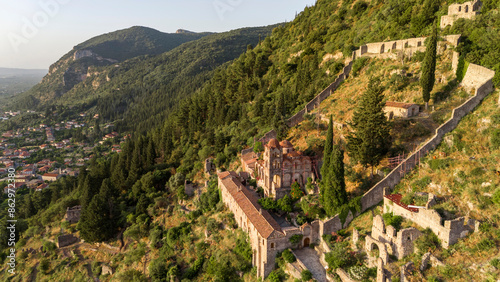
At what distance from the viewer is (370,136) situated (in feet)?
89.1

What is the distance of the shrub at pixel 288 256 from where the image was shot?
24.0 m

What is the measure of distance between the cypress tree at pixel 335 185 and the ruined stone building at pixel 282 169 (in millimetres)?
6083

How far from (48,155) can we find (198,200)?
292ft

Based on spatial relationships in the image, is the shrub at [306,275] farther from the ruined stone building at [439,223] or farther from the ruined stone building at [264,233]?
the ruined stone building at [439,223]

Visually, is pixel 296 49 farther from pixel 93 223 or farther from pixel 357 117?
pixel 93 223

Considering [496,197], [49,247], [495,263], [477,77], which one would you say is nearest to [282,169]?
[496,197]

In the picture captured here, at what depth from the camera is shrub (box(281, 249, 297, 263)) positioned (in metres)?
24.0

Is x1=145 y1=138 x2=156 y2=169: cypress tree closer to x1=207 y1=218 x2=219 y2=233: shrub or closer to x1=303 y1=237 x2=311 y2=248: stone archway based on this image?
x1=207 y1=218 x2=219 y2=233: shrub

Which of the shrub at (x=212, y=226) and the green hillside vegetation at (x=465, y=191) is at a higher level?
the green hillside vegetation at (x=465, y=191)

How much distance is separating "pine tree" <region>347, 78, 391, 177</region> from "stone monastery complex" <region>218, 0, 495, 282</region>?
2.73 m

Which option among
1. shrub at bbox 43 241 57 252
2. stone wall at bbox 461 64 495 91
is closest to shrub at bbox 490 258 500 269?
stone wall at bbox 461 64 495 91

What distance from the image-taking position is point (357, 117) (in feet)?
95.6

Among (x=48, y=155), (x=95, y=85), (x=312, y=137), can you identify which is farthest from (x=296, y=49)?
(x=95, y=85)

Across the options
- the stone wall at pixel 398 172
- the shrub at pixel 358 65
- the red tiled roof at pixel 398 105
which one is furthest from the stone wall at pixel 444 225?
the shrub at pixel 358 65
